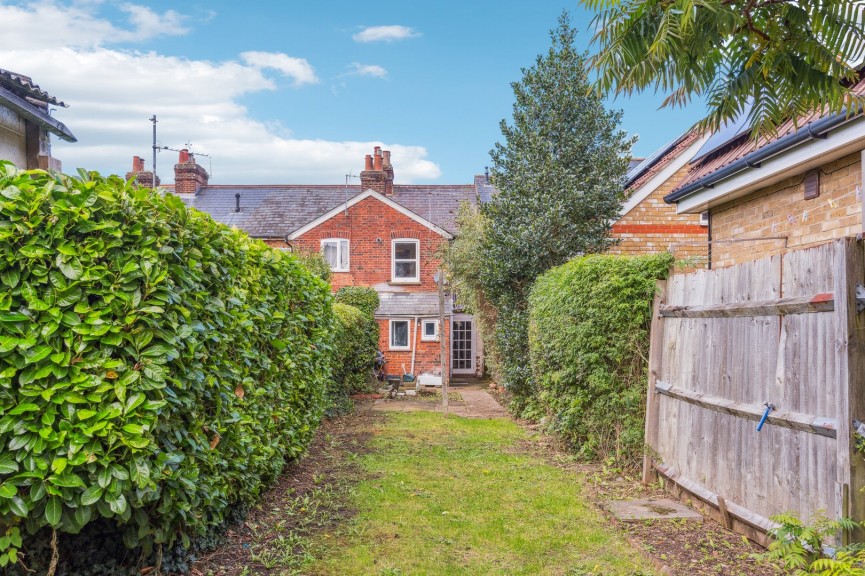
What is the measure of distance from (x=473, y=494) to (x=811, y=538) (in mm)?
3480

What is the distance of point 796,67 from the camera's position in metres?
3.75

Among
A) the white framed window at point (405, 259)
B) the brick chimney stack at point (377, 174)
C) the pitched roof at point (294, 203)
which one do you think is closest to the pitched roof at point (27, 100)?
the white framed window at point (405, 259)

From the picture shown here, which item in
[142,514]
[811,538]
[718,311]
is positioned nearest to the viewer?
[142,514]

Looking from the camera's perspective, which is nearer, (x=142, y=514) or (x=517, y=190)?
(x=142, y=514)

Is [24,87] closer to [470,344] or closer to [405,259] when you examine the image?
[405,259]

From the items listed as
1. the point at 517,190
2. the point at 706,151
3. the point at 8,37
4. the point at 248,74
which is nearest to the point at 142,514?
the point at 8,37

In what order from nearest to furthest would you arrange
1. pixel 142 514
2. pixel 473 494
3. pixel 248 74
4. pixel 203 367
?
pixel 142 514 < pixel 203 367 < pixel 473 494 < pixel 248 74

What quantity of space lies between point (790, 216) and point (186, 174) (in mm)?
26082

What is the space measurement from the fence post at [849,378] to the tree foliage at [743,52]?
97 centimetres

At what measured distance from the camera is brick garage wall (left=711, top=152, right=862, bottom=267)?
599cm

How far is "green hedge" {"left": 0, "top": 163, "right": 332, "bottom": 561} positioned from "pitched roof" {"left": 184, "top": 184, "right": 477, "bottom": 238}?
841 inches

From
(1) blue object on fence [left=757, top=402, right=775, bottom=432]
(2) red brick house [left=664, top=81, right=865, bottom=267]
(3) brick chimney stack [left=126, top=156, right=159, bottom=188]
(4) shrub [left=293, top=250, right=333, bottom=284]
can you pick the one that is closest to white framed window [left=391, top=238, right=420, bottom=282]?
(4) shrub [left=293, top=250, right=333, bottom=284]

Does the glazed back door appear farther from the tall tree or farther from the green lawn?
the green lawn

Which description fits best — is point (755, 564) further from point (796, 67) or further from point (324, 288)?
point (324, 288)
